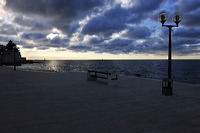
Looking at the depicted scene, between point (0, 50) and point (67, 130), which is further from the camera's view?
point (0, 50)

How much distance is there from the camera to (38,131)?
11.7 feet

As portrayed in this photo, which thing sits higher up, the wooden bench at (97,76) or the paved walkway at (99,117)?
the wooden bench at (97,76)

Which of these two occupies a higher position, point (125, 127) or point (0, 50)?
point (0, 50)

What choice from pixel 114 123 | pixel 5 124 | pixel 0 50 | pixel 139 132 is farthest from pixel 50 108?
pixel 0 50

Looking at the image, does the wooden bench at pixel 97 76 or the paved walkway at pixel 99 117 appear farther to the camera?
the wooden bench at pixel 97 76

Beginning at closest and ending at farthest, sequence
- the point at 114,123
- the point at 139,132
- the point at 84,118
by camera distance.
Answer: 1. the point at 139,132
2. the point at 114,123
3. the point at 84,118

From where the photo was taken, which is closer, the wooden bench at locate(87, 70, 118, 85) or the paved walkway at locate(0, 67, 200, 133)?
the paved walkway at locate(0, 67, 200, 133)

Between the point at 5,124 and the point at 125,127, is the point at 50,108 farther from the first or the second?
the point at 125,127

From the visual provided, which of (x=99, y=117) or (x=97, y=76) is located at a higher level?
(x=97, y=76)

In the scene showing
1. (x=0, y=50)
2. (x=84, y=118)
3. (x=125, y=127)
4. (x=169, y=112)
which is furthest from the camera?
(x=0, y=50)

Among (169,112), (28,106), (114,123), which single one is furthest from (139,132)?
(28,106)

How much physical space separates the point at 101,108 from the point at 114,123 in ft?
4.40

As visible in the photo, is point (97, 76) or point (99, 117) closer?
point (99, 117)

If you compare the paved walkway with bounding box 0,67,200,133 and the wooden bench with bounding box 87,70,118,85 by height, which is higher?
the wooden bench with bounding box 87,70,118,85
